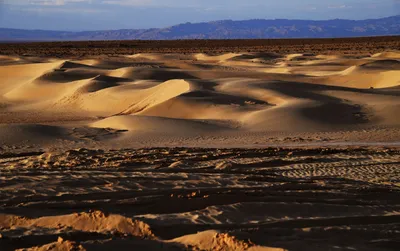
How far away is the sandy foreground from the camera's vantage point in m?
4.79

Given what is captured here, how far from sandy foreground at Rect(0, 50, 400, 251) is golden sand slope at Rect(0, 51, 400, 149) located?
7 centimetres

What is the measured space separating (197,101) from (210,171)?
8123 millimetres

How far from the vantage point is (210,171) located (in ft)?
25.2

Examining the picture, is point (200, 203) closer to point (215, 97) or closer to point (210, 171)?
point (210, 171)

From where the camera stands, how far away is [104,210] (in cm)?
551

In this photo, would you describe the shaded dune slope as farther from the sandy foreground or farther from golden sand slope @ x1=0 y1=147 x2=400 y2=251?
golden sand slope @ x1=0 y1=147 x2=400 y2=251

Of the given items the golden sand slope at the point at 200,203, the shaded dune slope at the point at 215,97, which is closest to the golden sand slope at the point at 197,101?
the shaded dune slope at the point at 215,97

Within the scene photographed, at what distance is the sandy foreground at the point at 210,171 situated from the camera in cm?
479

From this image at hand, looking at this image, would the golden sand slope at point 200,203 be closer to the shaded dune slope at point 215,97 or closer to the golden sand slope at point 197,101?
the golden sand slope at point 197,101

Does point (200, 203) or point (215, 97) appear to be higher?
point (200, 203)

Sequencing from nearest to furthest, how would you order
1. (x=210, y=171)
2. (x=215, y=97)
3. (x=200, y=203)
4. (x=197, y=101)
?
(x=200, y=203), (x=210, y=171), (x=197, y=101), (x=215, y=97)

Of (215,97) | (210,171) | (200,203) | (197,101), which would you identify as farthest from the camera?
(215,97)

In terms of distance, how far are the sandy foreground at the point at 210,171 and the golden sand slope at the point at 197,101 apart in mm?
73

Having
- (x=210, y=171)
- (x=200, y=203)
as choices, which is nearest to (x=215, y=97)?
(x=210, y=171)
